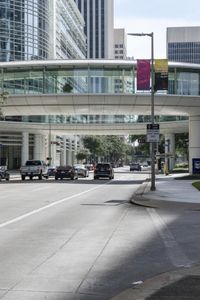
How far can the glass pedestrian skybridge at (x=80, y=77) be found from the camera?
45312 mm

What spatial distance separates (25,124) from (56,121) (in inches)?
181

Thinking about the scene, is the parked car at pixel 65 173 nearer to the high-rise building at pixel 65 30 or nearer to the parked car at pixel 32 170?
the parked car at pixel 32 170

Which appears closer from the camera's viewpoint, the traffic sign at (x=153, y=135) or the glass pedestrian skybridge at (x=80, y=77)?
the traffic sign at (x=153, y=135)

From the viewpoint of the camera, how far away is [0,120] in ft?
255

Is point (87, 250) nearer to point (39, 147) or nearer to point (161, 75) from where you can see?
point (161, 75)

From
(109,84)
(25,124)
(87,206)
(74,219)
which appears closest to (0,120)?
(25,124)

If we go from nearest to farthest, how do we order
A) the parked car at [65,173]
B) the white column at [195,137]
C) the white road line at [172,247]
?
the white road line at [172,247]
the white column at [195,137]
the parked car at [65,173]

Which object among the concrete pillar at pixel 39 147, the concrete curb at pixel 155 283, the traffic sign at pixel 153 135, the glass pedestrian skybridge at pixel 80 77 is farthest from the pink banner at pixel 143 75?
the concrete pillar at pixel 39 147

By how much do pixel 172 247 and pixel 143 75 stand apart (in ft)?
95.5

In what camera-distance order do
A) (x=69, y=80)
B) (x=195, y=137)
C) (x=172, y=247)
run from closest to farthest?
1. (x=172, y=247)
2. (x=69, y=80)
3. (x=195, y=137)

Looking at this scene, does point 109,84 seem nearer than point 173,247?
No

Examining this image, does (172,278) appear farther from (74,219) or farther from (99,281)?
(74,219)

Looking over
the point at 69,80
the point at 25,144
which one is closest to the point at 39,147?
the point at 25,144

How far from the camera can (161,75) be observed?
32.7 metres
